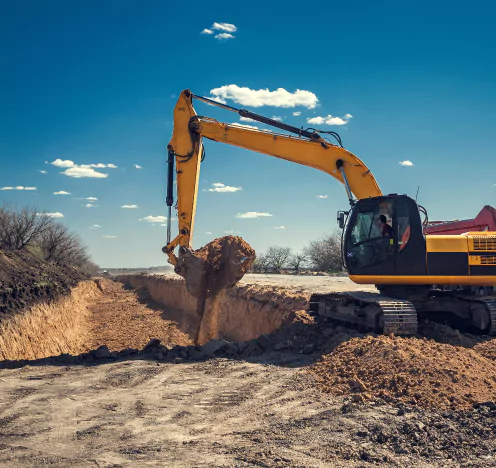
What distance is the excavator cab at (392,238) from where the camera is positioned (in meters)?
9.71

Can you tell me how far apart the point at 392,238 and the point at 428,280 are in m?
1.08

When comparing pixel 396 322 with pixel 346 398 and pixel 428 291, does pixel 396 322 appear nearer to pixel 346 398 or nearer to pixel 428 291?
pixel 428 291

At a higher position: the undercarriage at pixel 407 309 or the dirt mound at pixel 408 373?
the undercarriage at pixel 407 309

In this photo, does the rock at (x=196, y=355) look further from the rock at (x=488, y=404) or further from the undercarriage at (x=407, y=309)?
the rock at (x=488, y=404)

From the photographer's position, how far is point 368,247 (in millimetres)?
9875

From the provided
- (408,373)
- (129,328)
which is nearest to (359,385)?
(408,373)

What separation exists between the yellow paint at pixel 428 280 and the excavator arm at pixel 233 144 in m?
1.96

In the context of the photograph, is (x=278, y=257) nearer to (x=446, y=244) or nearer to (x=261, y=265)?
(x=261, y=265)

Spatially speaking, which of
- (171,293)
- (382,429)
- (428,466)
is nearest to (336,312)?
(382,429)

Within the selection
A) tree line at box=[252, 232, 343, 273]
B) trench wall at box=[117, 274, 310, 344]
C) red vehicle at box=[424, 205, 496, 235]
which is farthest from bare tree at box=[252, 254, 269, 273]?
red vehicle at box=[424, 205, 496, 235]

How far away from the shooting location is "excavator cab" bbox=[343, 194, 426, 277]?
9.71m

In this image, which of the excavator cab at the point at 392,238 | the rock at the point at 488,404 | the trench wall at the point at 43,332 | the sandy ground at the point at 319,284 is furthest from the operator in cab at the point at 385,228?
the sandy ground at the point at 319,284

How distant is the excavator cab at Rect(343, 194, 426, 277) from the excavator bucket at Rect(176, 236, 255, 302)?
2628mm

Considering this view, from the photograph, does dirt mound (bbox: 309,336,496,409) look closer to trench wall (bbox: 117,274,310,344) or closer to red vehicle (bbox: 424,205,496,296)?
red vehicle (bbox: 424,205,496,296)
